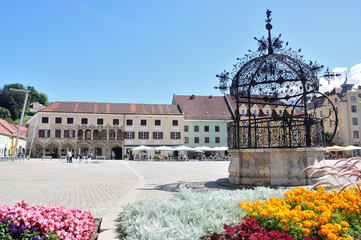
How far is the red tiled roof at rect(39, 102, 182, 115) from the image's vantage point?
54.9m

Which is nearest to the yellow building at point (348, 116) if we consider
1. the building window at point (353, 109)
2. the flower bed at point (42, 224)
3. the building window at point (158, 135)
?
the building window at point (353, 109)

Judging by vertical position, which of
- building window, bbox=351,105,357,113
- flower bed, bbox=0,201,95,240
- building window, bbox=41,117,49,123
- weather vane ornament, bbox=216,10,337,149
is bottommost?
flower bed, bbox=0,201,95,240

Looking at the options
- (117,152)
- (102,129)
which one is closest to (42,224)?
(102,129)

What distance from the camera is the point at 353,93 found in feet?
189

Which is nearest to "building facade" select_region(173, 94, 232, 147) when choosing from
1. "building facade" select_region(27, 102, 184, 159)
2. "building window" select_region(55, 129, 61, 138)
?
"building facade" select_region(27, 102, 184, 159)

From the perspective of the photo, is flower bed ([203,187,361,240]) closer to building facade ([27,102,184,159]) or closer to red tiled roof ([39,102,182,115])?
building facade ([27,102,184,159])

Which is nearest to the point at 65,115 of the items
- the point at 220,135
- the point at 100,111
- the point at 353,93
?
the point at 100,111

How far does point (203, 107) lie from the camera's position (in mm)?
60219

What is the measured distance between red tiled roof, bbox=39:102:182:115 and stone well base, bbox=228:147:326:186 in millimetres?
47381

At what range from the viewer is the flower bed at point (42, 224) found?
135 inches

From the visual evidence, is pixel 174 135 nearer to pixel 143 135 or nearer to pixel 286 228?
pixel 143 135

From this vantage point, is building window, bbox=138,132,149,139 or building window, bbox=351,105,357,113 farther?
building window, bbox=351,105,357,113

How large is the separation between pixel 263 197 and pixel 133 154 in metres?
48.8

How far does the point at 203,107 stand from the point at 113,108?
19.0 metres
